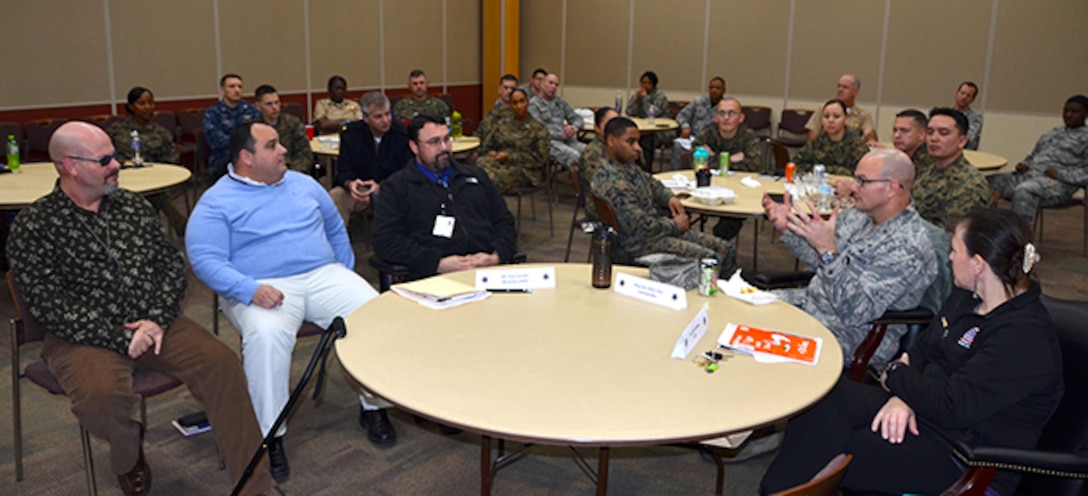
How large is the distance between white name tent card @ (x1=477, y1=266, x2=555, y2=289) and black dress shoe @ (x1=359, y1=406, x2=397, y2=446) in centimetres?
89

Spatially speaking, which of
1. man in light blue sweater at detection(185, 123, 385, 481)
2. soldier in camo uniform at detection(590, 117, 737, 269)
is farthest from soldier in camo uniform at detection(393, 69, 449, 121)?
man in light blue sweater at detection(185, 123, 385, 481)

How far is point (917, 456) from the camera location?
2.21 metres

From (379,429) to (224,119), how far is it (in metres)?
4.86

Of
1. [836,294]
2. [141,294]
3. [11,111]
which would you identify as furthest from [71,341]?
[11,111]

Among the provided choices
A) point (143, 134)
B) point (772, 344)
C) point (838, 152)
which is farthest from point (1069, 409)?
point (143, 134)

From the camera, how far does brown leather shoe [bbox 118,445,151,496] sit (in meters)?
2.94

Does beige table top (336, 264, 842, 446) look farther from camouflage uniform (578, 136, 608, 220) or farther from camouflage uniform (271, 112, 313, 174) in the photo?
camouflage uniform (271, 112, 313, 174)

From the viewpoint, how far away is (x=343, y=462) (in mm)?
3242

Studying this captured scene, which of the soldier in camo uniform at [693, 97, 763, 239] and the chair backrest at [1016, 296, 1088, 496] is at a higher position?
the soldier in camo uniform at [693, 97, 763, 239]

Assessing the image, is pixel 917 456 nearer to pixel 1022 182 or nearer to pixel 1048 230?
pixel 1022 182

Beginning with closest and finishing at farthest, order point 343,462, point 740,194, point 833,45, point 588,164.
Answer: point 343,462 → point 740,194 → point 588,164 → point 833,45

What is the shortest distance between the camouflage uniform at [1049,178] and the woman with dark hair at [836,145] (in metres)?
1.64

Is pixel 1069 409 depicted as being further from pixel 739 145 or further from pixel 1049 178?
pixel 1049 178

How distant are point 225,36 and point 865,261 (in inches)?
344
